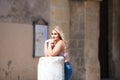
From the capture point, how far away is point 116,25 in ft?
49.7

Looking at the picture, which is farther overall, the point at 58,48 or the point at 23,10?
the point at 23,10

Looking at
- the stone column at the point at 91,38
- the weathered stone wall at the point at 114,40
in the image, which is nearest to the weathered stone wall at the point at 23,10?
the stone column at the point at 91,38

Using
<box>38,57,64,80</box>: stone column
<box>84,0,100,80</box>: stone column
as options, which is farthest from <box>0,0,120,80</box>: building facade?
<box>38,57,64,80</box>: stone column

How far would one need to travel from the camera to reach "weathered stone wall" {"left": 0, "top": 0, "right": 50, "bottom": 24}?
38.5ft

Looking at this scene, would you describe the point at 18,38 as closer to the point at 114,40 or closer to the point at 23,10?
the point at 23,10

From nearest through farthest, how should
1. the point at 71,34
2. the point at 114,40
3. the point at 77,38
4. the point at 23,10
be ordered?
the point at 23,10
the point at 77,38
the point at 71,34
the point at 114,40

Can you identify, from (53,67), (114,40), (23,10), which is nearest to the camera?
(53,67)

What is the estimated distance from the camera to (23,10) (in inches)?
479

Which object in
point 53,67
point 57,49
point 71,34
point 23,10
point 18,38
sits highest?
point 23,10

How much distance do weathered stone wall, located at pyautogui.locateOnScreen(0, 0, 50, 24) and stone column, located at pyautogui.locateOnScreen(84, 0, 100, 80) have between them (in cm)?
125

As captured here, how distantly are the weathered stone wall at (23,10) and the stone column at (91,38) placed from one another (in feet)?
4.11

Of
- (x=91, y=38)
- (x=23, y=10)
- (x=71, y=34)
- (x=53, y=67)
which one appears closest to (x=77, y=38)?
(x=71, y=34)

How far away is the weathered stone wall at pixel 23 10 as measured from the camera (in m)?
11.7

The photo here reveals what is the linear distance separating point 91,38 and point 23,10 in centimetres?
241
